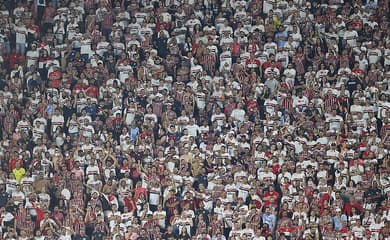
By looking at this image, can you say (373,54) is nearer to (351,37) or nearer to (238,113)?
(351,37)

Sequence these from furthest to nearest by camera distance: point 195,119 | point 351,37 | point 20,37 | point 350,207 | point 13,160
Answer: point 20,37
point 351,37
point 195,119
point 13,160
point 350,207

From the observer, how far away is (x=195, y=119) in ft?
56.8

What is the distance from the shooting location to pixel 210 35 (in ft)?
58.8

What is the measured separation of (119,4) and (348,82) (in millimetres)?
3452

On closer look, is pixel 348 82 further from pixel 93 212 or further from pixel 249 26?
pixel 93 212

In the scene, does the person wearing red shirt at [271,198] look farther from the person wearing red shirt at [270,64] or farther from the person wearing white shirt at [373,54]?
the person wearing white shirt at [373,54]

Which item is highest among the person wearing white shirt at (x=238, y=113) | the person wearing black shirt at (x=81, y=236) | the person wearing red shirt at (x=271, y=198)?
the person wearing white shirt at (x=238, y=113)

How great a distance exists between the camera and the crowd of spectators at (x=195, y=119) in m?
16.6

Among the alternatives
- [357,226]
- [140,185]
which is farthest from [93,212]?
[357,226]

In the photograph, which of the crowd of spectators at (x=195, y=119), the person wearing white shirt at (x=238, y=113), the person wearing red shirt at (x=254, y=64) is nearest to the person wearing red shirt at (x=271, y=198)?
the crowd of spectators at (x=195, y=119)

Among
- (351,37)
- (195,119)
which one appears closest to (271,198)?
(195,119)

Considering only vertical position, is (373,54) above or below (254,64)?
above

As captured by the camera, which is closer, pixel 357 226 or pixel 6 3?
pixel 357 226

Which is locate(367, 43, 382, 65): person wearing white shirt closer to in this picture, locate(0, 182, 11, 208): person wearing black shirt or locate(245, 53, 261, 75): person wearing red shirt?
locate(245, 53, 261, 75): person wearing red shirt
